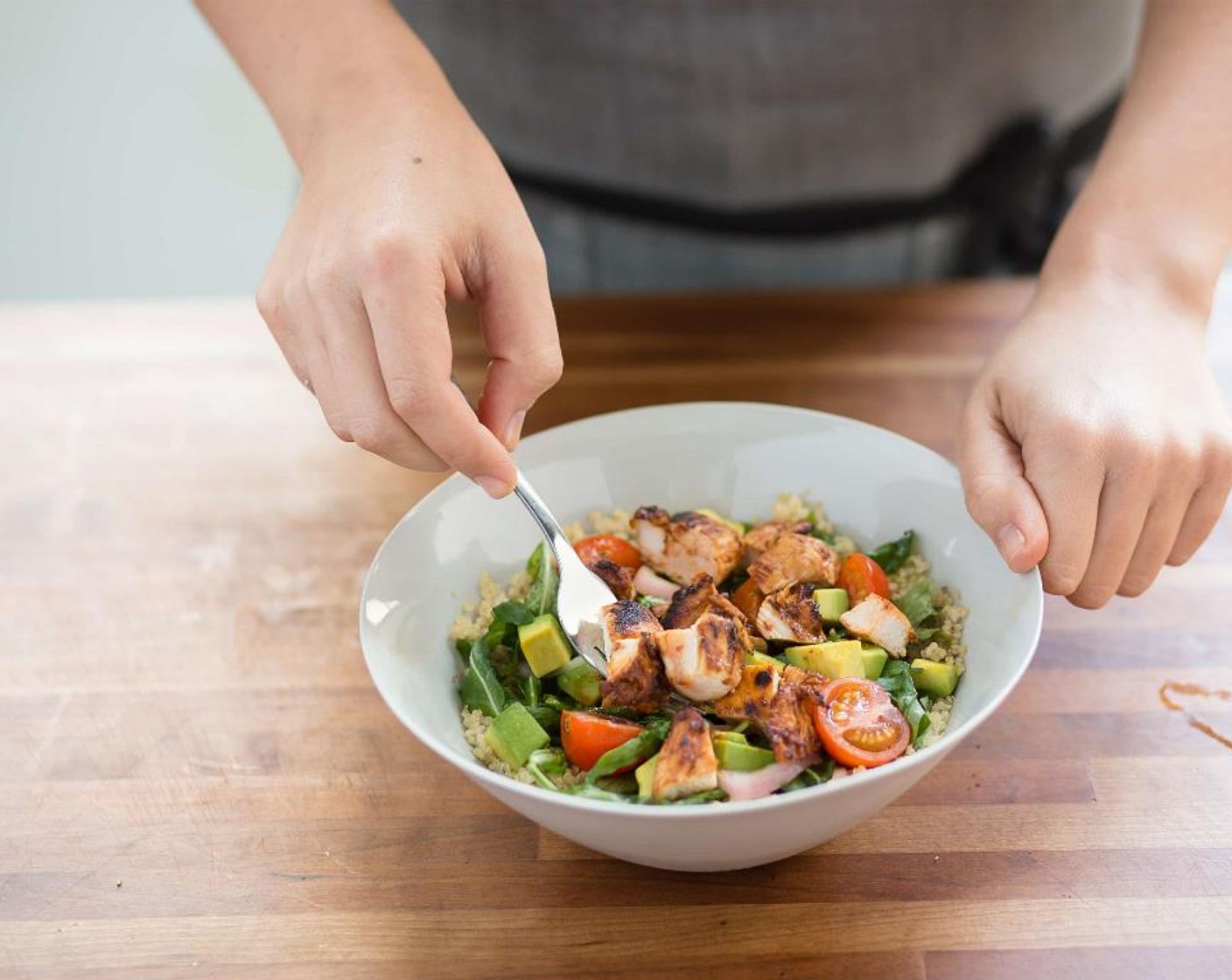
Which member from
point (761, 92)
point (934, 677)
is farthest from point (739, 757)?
point (761, 92)

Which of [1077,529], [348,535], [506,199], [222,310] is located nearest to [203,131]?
[222,310]

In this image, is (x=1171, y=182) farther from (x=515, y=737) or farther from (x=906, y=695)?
(x=515, y=737)

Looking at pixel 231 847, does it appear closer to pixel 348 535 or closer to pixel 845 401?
pixel 348 535

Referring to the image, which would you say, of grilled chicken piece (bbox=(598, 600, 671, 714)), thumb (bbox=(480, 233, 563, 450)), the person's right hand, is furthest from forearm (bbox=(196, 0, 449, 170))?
grilled chicken piece (bbox=(598, 600, 671, 714))

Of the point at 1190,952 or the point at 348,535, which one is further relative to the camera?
the point at 348,535

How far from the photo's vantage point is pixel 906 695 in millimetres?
1176

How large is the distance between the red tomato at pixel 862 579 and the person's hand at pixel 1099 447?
126mm

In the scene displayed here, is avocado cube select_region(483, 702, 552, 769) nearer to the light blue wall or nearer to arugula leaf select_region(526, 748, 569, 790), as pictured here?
arugula leaf select_region(526, 748, 569, 790)

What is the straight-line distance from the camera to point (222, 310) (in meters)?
2.21

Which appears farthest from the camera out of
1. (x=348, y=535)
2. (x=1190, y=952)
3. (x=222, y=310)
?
(x=222, y=310)

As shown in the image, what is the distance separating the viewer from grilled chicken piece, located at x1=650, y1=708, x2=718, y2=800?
3.45 feet

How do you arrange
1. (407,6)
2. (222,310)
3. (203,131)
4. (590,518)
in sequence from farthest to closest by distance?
(203,131) → (222,310) → (407,6) → (590,518)

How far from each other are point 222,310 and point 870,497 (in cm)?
132

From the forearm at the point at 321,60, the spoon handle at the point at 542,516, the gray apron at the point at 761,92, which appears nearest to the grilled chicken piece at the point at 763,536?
the spoon handle at the point at 542,516
